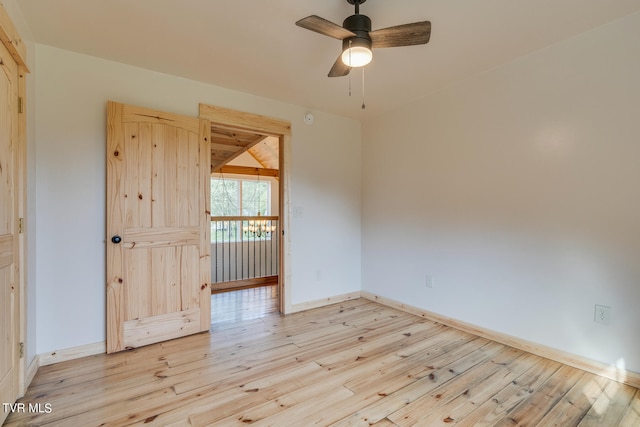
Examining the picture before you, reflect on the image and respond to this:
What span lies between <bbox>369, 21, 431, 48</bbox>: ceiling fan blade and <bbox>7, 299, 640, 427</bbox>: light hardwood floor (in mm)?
2177

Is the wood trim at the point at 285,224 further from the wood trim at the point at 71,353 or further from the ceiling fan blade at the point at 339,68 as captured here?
the wood trim at the point at 71,353

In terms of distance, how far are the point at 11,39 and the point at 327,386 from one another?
2.74 meters

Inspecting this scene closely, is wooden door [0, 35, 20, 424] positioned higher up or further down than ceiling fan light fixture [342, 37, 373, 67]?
further down

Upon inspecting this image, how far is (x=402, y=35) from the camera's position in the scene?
173 cm

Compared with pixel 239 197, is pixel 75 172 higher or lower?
lower

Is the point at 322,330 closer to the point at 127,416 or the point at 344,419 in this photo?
the point at 344,419

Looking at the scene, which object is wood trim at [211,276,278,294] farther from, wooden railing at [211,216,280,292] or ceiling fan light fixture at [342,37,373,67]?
ceiling fan light fixture at [342,37,373,67]

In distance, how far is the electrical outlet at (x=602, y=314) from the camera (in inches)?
81.7

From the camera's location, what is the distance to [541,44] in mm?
2268

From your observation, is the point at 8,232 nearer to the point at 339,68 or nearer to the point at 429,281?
the point at 339,68

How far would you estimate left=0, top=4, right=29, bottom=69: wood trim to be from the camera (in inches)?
59.3

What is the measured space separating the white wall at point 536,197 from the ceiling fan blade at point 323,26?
66.7 inches

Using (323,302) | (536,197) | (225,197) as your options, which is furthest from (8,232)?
(225,197)

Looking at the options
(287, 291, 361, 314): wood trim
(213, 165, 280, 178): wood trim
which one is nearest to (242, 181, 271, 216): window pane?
(213, 165, 280, 178): wood trim
